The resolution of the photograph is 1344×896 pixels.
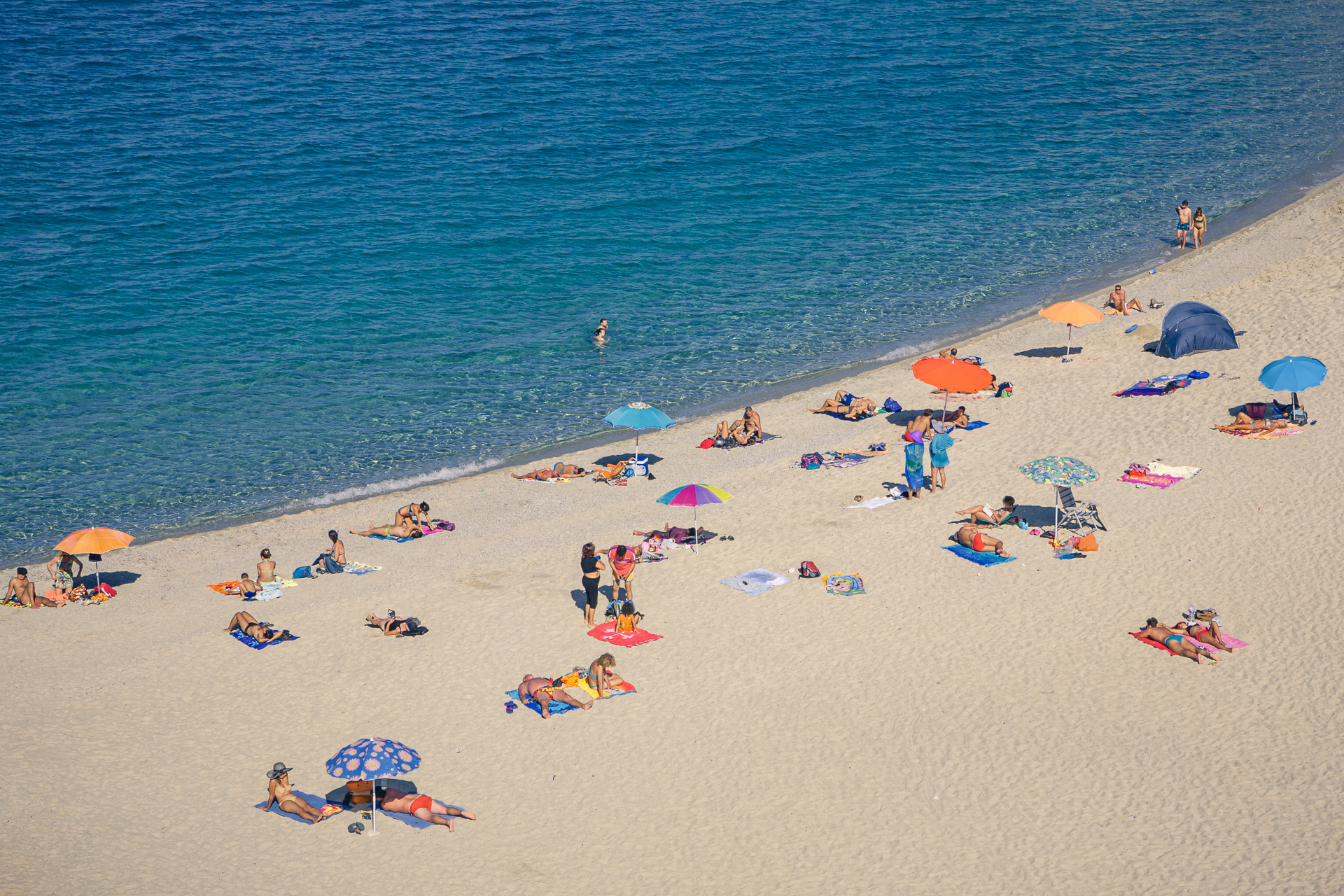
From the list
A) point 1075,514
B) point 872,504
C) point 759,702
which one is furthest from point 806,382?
point 759,702

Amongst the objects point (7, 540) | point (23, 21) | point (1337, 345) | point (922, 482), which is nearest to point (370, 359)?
point (7, 540)

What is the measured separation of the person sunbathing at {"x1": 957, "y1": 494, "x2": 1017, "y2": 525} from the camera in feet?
66.2

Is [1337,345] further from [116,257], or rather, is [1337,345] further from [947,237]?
[116,257]

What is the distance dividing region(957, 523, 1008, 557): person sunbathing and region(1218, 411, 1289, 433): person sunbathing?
7.08 meters

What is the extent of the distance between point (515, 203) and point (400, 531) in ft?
72.9

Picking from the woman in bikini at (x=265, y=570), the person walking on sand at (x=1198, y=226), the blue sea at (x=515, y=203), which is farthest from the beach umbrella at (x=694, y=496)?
the person walking on sand at (x=1198, y=226)

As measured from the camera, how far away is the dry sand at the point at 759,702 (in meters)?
13.0

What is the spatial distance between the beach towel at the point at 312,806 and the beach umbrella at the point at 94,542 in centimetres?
781

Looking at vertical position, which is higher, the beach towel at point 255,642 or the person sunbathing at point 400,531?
the person sunbathing at point 400,531

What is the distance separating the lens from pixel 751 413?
25.7 m

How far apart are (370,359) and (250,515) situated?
8.42 metres

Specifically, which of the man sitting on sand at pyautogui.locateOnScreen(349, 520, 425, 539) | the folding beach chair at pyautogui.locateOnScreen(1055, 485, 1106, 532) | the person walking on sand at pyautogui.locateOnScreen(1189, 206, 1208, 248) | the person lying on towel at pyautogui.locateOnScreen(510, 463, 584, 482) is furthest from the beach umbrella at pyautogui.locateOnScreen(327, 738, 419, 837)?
the person walking on sand at pyautogui.locateOnScreen(1189, 206, 1208, 248)

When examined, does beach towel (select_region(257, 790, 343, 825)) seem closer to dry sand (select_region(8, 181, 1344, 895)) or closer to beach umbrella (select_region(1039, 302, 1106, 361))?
dry sand (select_region(8, 181, 1344, 895))

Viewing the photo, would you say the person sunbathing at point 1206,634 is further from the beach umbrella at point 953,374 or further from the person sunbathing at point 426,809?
the person sunbathing at point 426,809
